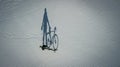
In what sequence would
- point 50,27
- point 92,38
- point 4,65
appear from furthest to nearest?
1. point 4,65
2. point 92,38
3. point 50,27

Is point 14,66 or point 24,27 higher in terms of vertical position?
point 24,27

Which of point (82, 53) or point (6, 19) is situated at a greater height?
point (6, 19)

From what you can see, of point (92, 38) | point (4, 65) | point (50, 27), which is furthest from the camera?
point (4, 65)

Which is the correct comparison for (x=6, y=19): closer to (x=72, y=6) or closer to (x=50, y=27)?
(x=50, y=27)

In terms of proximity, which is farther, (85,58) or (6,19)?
(85,58)

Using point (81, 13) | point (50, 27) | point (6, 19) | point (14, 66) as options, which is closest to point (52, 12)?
point (50, 27)

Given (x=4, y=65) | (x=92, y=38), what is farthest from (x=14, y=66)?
(x=92, y=38)

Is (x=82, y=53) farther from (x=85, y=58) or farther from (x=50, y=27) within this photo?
(x=50, y=27)

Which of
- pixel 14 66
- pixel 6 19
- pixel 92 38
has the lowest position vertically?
pixel 14 66

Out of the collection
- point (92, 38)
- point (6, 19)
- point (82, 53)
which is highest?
point (6, 19)
